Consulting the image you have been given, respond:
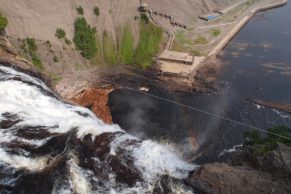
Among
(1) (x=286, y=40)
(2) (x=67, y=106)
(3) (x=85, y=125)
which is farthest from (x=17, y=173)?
(1) (x=286, y=40)

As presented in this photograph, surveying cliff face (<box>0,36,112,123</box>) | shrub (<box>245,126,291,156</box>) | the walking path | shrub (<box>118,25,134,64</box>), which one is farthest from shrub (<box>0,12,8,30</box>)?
shrub (<box>245,126,291,156</box>)

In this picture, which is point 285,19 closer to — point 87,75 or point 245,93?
point 245,93

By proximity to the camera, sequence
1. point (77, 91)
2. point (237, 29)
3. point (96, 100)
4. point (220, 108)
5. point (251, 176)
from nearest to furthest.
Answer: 1. point (251, 176)
2. point (220, 108)
3. point (96, 100)
4. point (77, 91)
5. point (237, 29)

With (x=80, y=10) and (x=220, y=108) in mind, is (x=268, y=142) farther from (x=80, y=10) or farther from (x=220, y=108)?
(x=80, y=10)

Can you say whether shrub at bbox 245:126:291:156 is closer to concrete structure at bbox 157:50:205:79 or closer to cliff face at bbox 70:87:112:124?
cliff face at bbox 70:87:112:124

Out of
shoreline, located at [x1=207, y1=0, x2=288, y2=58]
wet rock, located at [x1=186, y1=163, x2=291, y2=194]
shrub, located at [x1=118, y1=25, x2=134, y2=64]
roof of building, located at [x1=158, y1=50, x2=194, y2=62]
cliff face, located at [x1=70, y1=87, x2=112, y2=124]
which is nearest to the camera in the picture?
wet rock, located at [x1=186, y1=163, x2=291, y2=194]

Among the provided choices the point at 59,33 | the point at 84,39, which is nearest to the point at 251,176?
the point at 84,39

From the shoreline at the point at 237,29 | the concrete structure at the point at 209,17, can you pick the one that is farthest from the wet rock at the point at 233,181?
the concrete structure at the point at 209,17
